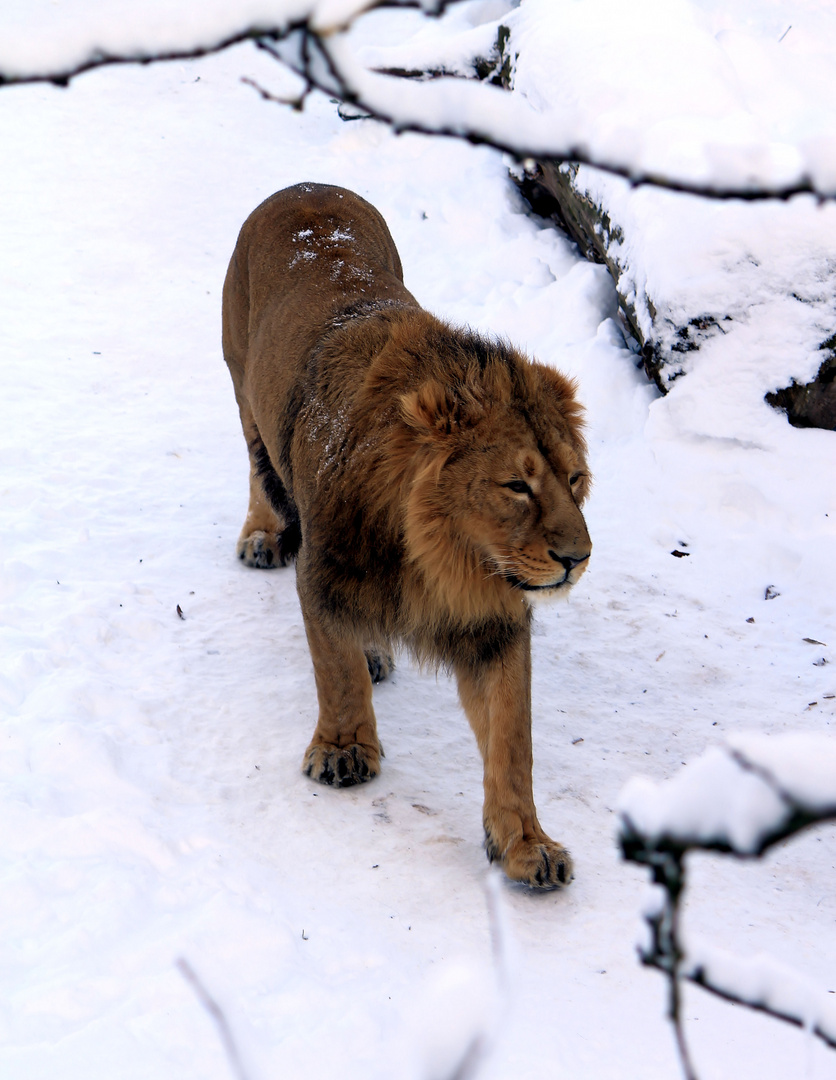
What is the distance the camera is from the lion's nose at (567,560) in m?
2.92

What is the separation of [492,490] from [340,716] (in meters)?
1.14

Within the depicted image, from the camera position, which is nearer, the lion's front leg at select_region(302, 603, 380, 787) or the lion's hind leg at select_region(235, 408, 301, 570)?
the lion's front leg at select_region(302, 603, 380, 787)

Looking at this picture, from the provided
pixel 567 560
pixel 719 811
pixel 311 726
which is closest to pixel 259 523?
pixel 311 726

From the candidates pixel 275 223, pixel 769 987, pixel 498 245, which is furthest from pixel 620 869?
pixel 498 245

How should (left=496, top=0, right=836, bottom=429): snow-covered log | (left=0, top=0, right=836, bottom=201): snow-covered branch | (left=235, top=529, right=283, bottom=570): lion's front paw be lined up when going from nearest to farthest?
(left=0, top=0, right=836, bottom=201): snow-covered branch → (left=235, top=529, right=283, bottom=570): lion's front paw → (left=496, top=0, right=836, bottom=429): snow-covered log

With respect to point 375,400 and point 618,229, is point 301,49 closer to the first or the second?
point 375,400

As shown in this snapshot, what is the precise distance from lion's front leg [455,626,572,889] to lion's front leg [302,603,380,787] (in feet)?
1.50

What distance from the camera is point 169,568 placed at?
5102 mm

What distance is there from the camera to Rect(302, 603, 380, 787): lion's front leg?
356 cm

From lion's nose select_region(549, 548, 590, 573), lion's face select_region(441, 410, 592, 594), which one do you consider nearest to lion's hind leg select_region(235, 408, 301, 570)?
lion's face select_region(441, 410, 592, 594)

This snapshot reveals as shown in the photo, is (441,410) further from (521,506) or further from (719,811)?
(719,811)

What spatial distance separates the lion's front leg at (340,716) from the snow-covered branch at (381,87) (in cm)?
272

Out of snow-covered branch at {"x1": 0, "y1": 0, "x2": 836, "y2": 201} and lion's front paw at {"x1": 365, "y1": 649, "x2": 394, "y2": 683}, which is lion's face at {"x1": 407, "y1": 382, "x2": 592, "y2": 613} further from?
snow-covered branch at {"x1": 0, "y1": 0, "x2": 836, "y2": 201}

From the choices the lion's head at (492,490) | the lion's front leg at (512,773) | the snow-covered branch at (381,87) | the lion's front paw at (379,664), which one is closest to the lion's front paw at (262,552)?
the lion's front paw at (379,664)
